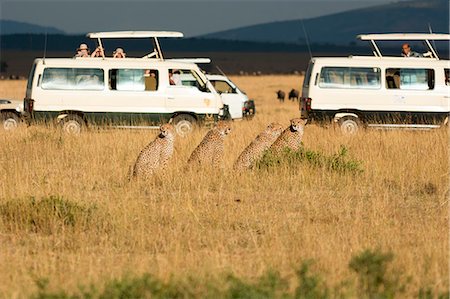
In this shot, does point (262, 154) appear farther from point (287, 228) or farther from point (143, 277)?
point (143, 277)

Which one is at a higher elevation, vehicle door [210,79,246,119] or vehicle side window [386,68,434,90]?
vehicle door [210,79,246,119]

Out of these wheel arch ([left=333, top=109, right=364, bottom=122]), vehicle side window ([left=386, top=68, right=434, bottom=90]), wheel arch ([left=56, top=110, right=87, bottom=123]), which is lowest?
wheel arch ([left=333, top=109, right=364, bottom=122])

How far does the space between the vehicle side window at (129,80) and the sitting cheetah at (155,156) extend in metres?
7.66

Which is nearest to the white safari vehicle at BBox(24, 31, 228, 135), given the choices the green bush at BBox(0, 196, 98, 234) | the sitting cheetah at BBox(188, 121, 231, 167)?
the sitting cheetah at BBox(188, 121, 231, 167)

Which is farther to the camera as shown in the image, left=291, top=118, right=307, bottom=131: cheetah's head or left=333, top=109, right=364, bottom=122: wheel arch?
left=333, top=109, right=364, bottom=122: wheel arch

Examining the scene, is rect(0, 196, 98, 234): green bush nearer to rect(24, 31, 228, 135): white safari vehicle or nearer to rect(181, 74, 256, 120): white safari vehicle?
rect(24, 31, 228, 135): white safari vehicle

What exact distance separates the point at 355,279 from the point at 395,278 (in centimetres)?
27

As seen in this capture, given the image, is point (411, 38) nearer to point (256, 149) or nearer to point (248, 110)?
point (248, 110)

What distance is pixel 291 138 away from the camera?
15.0 metres

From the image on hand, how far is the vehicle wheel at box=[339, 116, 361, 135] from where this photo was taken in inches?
842

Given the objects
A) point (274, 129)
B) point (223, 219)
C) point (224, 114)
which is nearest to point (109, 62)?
point (224, 114)

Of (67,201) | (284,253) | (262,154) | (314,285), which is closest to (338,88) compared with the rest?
(262,154)

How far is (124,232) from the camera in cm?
993

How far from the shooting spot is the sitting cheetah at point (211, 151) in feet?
46.1
